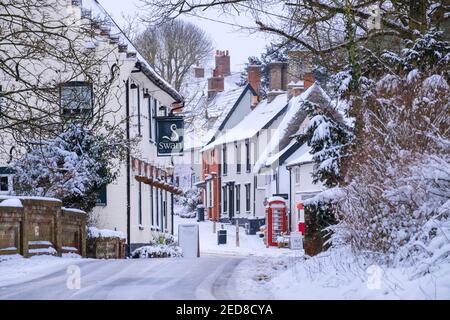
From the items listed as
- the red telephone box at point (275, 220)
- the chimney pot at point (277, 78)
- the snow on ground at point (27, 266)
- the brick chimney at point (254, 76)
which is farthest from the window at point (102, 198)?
the brick chimney at point (254, 76)

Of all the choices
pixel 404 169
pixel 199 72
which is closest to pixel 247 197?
pixel 199 72

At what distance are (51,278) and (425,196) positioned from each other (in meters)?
6.82

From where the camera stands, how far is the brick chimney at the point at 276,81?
62.1m

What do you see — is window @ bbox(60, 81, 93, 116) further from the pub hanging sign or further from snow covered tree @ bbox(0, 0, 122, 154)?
the pub hanging sign

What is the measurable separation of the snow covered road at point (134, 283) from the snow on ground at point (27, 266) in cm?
21

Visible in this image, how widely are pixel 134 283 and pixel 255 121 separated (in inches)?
1911

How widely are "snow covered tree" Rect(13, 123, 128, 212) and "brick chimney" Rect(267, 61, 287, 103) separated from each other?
33067 millimetres

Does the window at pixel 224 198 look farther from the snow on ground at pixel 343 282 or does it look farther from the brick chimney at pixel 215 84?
the snow on ground at pixel 343 282

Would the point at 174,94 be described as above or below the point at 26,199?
above

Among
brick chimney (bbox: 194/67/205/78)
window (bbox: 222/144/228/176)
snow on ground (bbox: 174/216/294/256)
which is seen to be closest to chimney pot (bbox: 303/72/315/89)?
snow on ground (bbox: 174/216/294/256)

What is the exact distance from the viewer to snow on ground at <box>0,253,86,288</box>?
54.6 ft
